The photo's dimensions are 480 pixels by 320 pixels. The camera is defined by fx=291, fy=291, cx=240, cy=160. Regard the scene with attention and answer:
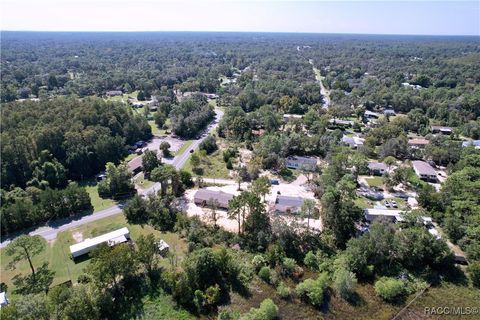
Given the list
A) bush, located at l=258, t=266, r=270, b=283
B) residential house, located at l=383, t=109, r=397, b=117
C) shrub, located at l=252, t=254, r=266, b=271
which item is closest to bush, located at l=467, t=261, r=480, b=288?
bush, located at l=258, t=266, r=270, b=283

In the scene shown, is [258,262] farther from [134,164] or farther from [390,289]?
[134,164]

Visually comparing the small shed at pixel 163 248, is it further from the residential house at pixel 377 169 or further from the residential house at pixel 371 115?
the residential house at pixel 371 115

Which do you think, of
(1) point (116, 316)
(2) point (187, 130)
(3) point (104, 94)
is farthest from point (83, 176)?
(3) point (104, 94)

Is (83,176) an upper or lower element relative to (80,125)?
lower

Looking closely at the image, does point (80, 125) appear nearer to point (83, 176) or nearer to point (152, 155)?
point (83, 176)

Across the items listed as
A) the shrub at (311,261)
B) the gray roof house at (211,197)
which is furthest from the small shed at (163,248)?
the shrub at (311,261)

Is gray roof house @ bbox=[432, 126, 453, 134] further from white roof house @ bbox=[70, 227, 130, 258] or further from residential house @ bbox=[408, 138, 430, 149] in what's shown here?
white roof house @ bbox=[70, 227, 130, 258]
